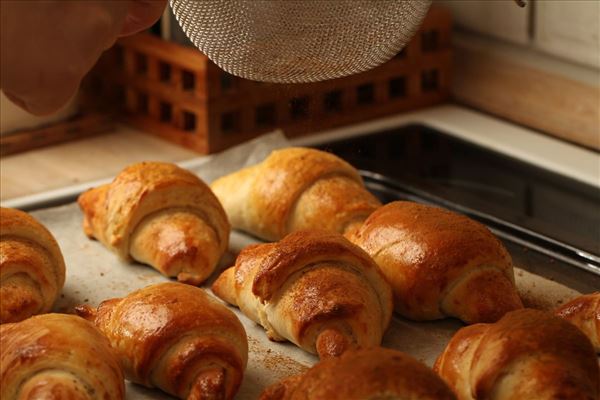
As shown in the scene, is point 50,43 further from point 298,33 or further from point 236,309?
point 236,309

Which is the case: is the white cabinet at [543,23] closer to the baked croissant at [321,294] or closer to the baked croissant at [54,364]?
the baked croissant at [321,294]

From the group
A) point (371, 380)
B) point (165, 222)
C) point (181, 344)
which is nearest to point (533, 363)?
point (371, 380)

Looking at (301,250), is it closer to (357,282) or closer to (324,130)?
(357,282)

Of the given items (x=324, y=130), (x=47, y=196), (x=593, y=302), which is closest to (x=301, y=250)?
(x=593, y=302)

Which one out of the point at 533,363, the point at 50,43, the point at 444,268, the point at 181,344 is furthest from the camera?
the point at 444,268

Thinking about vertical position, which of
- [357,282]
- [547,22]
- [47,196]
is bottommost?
[47,196]

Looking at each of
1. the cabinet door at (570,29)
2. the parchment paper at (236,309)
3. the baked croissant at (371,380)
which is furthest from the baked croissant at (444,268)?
the cabinet door at (570,29)

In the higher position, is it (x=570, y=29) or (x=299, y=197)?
(x=570, y=29)
